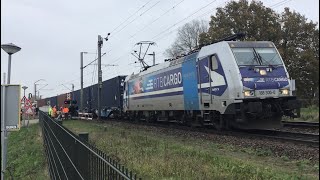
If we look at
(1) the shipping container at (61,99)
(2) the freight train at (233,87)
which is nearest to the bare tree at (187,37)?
(1) the shipping container at (61,99)

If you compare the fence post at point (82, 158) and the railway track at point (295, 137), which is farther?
the railway track at point (295, 137)

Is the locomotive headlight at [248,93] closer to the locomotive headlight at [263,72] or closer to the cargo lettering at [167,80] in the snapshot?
the locomotive headlight at [263,72]

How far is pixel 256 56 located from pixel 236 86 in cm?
160

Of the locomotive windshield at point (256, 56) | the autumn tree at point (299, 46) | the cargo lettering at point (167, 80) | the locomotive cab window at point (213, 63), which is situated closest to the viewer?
the locomotive windshield at point (256, 56)

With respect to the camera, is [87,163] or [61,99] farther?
[61,99]

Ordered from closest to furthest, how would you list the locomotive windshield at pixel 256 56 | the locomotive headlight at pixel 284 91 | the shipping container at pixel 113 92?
1. the locomotive headlight at pixel 284 91
2. the locomotive windshield at pixel 256 56
3. the shipping container at pixel 113 92

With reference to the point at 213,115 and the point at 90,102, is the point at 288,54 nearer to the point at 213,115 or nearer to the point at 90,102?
the point at 90,102

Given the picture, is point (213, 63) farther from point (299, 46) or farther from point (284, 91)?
point (299, 46)

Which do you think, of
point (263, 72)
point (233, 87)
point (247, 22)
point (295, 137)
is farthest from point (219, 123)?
point (247, 22)

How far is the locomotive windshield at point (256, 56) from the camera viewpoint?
614 inches

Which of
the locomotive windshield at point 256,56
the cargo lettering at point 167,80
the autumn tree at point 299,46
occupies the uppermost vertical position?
the autumn tree at point 299,46

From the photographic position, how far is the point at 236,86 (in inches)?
589

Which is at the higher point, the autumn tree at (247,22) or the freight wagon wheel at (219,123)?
the autumn tree at (247,22)

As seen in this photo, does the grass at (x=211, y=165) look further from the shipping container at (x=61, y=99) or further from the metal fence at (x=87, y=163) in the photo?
the shipping container at (x=61, y=99)
